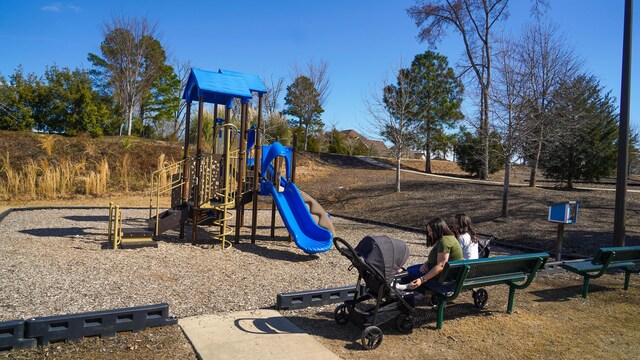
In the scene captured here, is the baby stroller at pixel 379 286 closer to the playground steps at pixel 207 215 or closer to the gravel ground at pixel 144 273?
the gravel ground at pixel 144 273

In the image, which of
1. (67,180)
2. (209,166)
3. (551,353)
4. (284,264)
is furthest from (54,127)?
(551,353)

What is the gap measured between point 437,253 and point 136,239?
6.07m

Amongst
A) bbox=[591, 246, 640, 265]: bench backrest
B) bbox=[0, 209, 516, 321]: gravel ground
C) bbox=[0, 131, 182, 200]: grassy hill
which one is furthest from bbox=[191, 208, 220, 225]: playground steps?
bbox=[591, 246, 640, 265]: bench backrest

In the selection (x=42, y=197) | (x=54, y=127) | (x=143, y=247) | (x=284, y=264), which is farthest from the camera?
(x=54, y=127)

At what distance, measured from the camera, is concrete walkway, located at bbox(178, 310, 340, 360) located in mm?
3863

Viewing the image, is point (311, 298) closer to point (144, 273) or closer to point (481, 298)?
point (481, 298)

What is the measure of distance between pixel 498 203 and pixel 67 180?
51.9ft

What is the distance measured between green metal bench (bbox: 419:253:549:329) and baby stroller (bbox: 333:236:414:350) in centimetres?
40

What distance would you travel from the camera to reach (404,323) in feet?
15.0

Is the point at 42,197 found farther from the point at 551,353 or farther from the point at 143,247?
the point at 551,353

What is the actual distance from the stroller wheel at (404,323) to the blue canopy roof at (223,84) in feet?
19.1

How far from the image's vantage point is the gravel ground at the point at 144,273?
5172 mm

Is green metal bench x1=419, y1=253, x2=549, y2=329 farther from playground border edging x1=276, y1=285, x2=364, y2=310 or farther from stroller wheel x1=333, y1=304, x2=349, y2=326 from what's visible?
playground border edging x1=276, y1=285, x2=364, y2=310

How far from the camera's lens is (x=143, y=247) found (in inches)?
335
